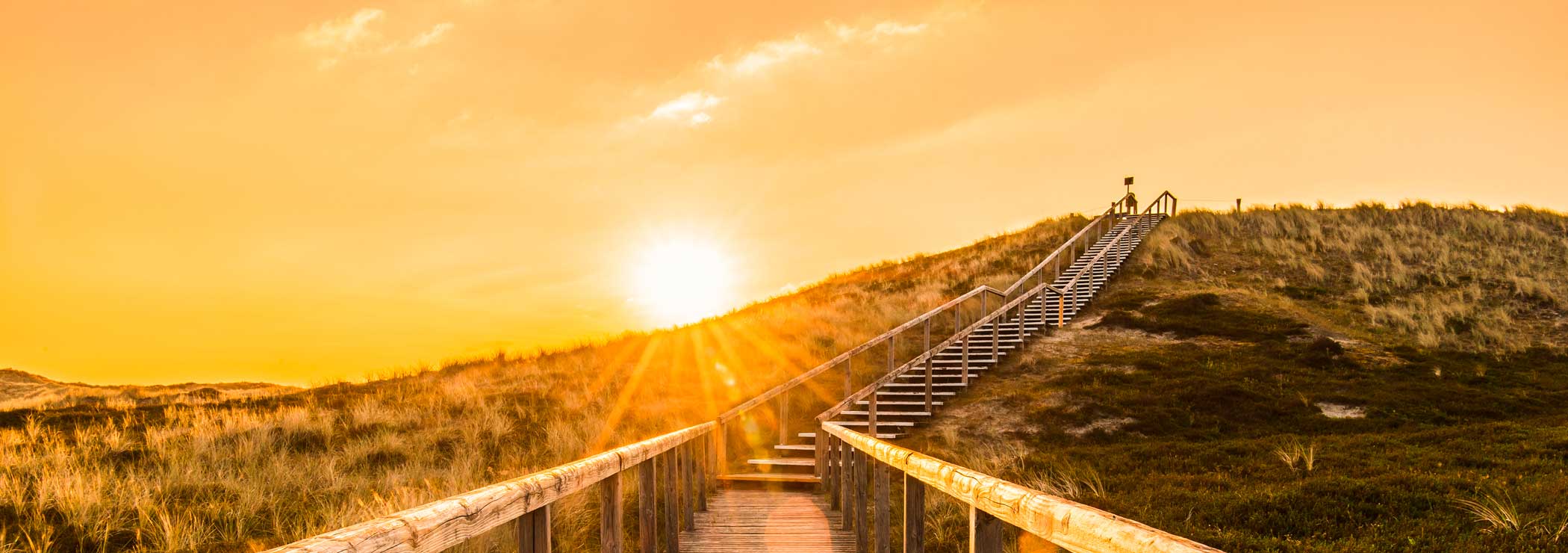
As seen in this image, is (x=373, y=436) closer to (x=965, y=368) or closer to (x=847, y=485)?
(x=847, y=485)

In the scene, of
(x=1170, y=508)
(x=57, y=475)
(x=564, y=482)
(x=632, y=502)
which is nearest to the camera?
(x=564, y=482)

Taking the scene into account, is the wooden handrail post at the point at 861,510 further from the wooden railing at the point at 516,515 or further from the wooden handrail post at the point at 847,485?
the wooden railing at the point at 516,515

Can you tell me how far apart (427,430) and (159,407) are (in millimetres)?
7997

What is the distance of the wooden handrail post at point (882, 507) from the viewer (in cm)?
523

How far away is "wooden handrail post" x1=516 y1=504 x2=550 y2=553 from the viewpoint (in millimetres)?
3148

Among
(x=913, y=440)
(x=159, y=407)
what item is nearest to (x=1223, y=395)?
(x=913, y=440)

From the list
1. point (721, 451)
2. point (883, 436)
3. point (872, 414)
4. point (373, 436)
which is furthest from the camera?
point (883, 436)

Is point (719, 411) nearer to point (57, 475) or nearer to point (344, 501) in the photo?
point (344, 501)

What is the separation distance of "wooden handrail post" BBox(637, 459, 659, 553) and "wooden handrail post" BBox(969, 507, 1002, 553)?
2.59 meters

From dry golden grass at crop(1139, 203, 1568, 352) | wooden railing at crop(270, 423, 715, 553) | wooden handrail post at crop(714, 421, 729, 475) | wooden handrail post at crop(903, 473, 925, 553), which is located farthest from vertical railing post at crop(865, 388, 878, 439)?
dry golden grass at crop(1139, 203, 1568, 352)

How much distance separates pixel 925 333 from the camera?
17.5 meters

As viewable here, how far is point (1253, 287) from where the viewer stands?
24.3 meters

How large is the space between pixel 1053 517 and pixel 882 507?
3.08 m

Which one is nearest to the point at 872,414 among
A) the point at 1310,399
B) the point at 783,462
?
the point at 783,462
